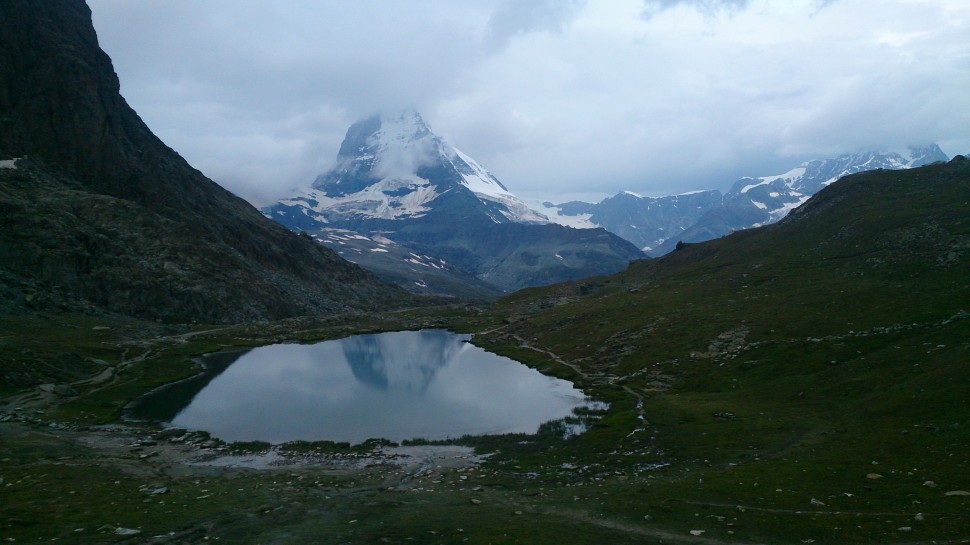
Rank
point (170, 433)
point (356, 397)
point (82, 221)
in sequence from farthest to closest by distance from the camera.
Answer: point (82, 221) < point (356, 397) < point (170, 433)

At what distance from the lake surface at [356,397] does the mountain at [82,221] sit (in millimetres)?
41725

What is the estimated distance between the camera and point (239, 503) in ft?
109

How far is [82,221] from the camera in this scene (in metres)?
146

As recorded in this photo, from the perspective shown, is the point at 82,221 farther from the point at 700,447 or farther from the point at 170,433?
the point at 700,447

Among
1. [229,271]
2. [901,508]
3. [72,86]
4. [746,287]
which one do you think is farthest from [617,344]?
[72,86]

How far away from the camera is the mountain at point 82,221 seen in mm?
126625

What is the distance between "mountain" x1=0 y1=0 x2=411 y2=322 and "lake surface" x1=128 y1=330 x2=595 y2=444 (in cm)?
4172

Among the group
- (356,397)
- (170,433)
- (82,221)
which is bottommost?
(170,433)

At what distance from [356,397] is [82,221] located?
111 m

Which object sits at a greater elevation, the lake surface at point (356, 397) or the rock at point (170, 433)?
the lake surface at point (356, 397)

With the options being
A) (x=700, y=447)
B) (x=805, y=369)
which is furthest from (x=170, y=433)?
(x=805, y=369)

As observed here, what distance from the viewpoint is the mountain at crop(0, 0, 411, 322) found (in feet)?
415

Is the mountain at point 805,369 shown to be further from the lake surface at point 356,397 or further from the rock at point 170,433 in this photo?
the rock at point 170,433

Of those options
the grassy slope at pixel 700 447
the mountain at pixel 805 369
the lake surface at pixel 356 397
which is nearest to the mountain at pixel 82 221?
the grassy slope at pixel 700 447
